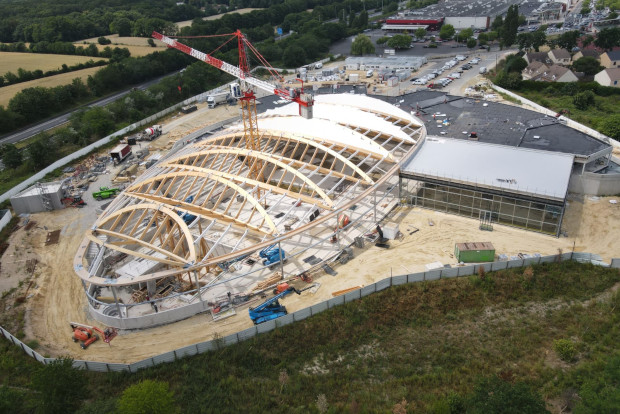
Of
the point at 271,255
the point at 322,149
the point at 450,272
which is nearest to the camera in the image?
the point at 450,272

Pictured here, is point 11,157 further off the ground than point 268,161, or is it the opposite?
point 268,161

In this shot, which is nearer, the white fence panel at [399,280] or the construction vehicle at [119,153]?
the white fence panel at [399,280]

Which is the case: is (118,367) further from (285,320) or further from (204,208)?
(204,208)

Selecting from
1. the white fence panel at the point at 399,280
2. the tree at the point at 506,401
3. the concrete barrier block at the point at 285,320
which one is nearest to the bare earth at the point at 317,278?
the white fence panel at the point at 399,280

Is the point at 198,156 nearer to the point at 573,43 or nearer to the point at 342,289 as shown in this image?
the point at 342,289

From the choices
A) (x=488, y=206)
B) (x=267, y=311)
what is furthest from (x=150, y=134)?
(x=488, y=206)

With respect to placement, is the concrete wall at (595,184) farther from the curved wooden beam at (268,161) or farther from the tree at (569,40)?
the tree at (569,40)
